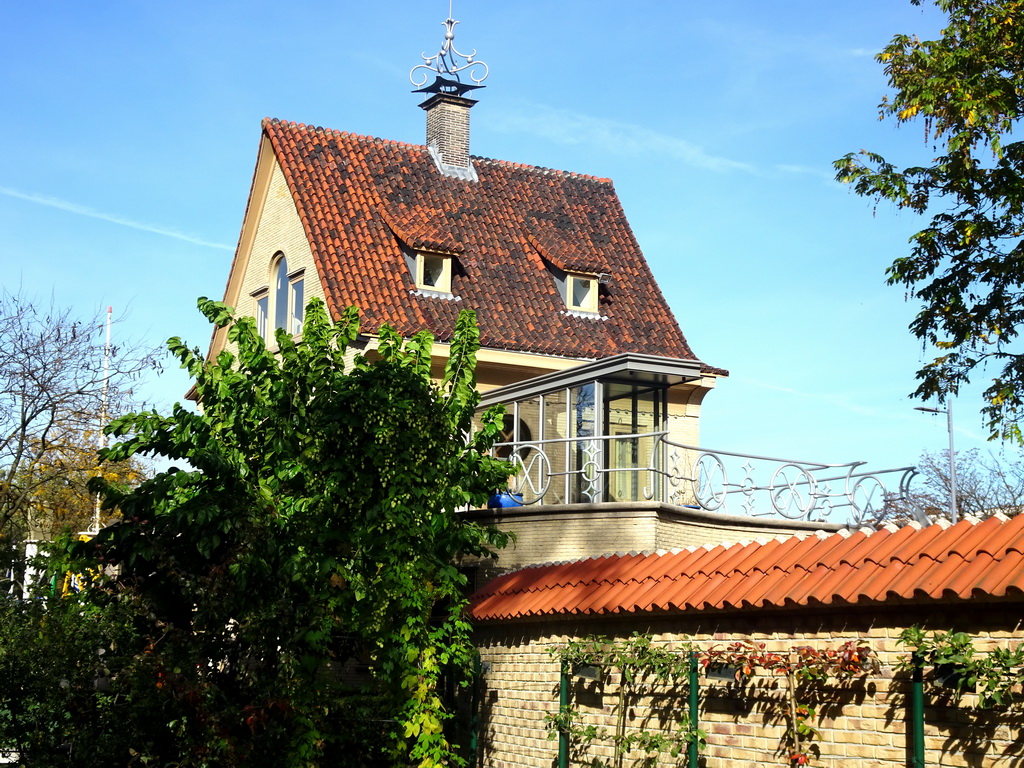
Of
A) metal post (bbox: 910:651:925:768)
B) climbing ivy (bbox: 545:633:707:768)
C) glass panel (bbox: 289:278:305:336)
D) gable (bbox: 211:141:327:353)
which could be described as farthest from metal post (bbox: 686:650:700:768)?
glass panel (bbox: 289:278:305:336)

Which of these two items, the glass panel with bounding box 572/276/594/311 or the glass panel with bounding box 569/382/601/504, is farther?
the glass panel with bounding box 572/276/594/311

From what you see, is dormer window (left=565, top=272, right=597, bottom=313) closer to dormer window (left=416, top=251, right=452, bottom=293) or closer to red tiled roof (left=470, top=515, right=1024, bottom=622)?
dormer window (left=416, top=251, right=452, bottom=293)

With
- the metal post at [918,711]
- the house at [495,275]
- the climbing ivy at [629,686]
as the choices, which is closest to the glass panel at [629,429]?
the house at [495,275]

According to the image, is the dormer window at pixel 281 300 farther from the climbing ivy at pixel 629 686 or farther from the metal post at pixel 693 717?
the metal post at pixel 693 717

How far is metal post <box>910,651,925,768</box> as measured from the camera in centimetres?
918

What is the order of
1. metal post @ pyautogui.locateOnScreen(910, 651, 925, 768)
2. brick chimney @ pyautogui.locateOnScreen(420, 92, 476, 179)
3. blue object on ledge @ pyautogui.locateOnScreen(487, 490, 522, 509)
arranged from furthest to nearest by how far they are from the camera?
brick chimney @ pyautogui.locateOnScreen(420, 92, 476, 179) → blue object on ledge @ pyautogui.locateOnScreen(487, 490, 522, 509) → metal post @ pyautogui.locateOnScreen(910, 651, 925, 768)

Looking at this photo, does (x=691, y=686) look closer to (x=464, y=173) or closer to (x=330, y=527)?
(x=330, y=527)

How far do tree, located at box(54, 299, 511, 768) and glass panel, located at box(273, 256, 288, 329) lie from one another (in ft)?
33.2

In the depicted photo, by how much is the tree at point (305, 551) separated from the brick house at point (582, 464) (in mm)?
1223

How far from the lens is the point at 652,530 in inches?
622

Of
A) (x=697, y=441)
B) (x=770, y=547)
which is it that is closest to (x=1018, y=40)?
(x=697, y=441)

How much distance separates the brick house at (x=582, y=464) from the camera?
979 centimetres

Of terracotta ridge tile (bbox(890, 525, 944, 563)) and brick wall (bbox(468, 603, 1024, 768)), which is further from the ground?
terracotta ridge tile (bbox(890, 525, 944, 563))

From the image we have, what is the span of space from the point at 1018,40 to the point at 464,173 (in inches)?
502
